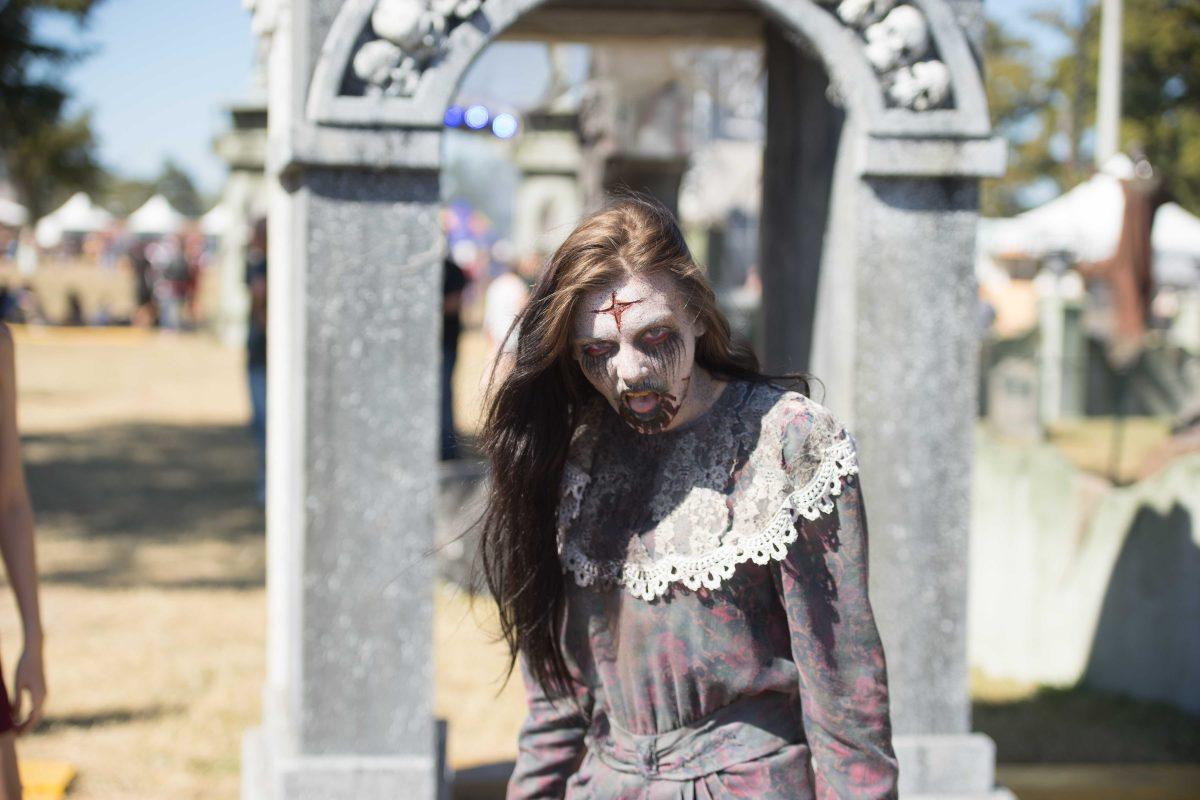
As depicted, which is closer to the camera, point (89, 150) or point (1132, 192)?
point (1132, 192)

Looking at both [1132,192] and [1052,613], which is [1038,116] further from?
[1052,613]

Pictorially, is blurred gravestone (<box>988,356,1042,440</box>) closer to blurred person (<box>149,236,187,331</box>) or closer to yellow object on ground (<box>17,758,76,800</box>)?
yellow object on ground (<box>17,758,76,800</box>)

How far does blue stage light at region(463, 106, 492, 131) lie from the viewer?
6613 millimetres

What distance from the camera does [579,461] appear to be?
2406 millimetres

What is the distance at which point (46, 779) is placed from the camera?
17.5ft

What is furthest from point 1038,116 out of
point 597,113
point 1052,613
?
point 1052,613

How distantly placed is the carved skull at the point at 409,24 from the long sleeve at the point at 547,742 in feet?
6.79

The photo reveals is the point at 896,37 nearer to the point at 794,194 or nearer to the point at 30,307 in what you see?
the point at 794,194

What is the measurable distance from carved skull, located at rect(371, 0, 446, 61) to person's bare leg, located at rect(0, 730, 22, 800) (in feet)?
6.69

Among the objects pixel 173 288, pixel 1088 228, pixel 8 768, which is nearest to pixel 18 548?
pixel 8 768

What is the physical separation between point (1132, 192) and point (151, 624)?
356 inches

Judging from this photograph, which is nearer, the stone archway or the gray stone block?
the stone archway

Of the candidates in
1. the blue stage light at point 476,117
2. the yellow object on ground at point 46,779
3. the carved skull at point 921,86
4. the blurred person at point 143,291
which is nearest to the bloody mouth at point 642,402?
the carved skull at point 921,86

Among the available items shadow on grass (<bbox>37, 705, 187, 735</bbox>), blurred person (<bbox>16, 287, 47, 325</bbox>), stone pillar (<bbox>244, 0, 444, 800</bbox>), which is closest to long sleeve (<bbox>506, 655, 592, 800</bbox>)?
stone pillar (<bbox>244, 0, 444, 800</bbox>)
